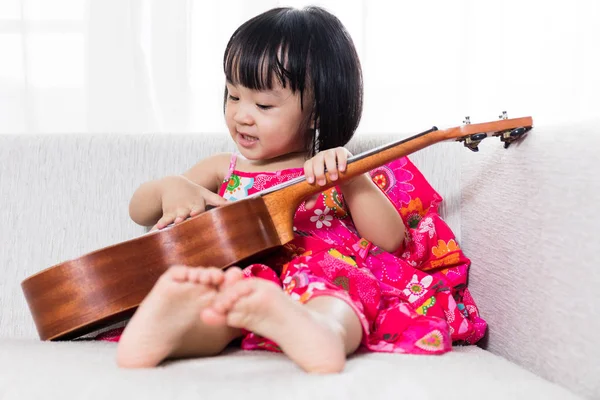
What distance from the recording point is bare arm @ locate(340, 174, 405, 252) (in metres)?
1.26

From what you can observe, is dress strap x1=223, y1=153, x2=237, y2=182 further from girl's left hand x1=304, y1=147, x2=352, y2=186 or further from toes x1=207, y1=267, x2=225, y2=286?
toes x1=207, y1=267, x2=225, y2=286

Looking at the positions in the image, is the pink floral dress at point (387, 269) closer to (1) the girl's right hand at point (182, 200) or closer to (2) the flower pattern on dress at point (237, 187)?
(2) the flower pattern on dress at point (237, 187)

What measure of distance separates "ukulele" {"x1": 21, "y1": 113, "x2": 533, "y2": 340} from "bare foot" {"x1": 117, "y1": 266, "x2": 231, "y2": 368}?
0.14 m

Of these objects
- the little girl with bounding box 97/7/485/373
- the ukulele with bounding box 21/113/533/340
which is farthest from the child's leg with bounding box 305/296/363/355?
the ukulele with bounding box 21/113/533/340

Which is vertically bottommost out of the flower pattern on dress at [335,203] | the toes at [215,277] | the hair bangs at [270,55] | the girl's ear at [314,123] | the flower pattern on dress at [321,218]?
the flower pattern on dress at [321,218]

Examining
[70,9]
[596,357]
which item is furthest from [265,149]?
[70,9]

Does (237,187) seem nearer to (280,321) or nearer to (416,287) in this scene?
(416,287)

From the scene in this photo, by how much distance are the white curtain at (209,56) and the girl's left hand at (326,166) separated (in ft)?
3.56

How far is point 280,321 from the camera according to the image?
82cm

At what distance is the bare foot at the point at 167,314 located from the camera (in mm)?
820

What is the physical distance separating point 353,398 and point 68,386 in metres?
0.32

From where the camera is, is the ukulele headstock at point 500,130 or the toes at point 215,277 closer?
the toes at point 215,277

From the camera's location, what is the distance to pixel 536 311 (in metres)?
1.03

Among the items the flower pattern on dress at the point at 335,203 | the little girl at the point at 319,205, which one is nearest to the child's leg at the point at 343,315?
the little girl at the point at 319,205
